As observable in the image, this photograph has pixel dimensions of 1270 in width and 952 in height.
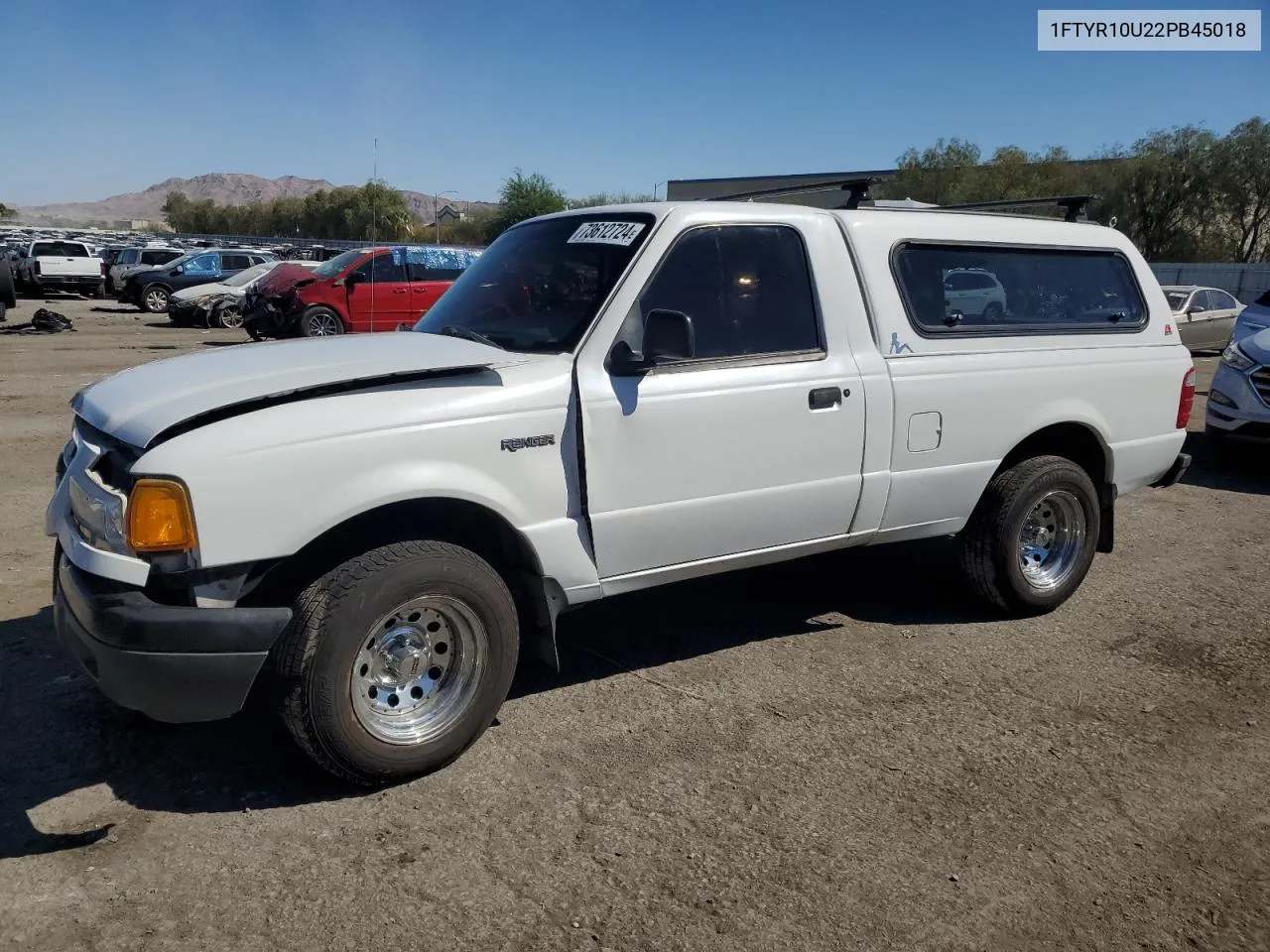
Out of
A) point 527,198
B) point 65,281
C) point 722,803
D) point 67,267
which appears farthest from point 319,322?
point 527,198

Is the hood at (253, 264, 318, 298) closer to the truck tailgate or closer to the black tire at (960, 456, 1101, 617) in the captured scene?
the black tire at (960, 456, 1101, 617)

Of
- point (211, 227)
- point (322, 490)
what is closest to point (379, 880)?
point (322, 490)

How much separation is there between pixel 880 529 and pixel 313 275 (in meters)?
15.1

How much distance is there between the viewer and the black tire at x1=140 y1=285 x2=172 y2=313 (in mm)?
26750

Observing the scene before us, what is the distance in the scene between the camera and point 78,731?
3855 mm

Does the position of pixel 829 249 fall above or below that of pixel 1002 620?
above

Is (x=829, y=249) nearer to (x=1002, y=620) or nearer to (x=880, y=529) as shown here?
(x=880, y=529)

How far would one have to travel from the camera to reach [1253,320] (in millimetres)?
10328

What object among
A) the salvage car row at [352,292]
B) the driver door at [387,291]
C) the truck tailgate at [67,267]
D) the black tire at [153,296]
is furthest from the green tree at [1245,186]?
the truck tailgate at [67,267]

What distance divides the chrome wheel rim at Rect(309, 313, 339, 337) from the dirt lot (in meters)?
12.5

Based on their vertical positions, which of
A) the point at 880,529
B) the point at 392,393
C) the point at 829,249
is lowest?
the point at 880,529

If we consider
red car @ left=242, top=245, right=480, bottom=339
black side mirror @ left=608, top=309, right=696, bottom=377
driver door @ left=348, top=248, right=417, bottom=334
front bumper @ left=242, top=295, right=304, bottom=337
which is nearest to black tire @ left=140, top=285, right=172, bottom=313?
front bumper @ left=242, top=295, right=304, bottom=337

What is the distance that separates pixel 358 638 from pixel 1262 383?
8.67 meters

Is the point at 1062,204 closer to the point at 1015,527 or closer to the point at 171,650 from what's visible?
the point at 1015,527
